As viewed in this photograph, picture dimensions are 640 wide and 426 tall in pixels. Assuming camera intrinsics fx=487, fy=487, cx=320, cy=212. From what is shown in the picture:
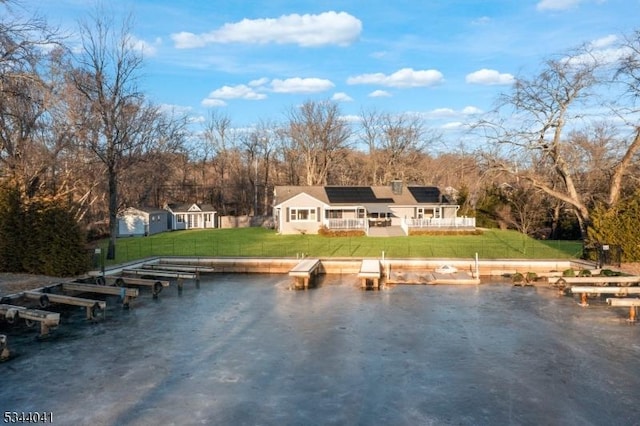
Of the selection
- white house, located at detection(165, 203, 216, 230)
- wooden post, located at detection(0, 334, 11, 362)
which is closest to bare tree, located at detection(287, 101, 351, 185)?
white house, located at detection(165, 203, 216, 230)

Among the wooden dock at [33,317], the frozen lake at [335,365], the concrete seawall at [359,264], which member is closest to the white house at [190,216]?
the concrete seawall at [359,264]

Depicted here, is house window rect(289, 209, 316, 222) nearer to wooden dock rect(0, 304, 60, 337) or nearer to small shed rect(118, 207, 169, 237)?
small shed rect(118, 207, 169, 237)

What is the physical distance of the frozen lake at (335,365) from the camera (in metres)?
7.61

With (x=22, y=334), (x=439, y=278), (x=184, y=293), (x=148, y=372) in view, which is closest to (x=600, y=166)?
(x=439, y=278)

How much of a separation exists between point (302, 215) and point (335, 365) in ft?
89.9

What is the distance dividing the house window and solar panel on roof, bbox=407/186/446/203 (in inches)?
377

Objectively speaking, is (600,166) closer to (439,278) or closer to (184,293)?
(439,278)

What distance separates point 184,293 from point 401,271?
9.04 meters

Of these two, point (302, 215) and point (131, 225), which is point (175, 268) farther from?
point (131, 225)

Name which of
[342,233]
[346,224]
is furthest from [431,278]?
[346,224]

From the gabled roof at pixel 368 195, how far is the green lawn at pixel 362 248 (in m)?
6.88

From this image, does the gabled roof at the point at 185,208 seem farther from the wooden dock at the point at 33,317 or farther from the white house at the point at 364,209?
the wooden dock at the point at 33,317

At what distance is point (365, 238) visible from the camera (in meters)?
31.9

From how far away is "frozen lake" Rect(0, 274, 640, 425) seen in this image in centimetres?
761
